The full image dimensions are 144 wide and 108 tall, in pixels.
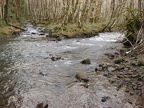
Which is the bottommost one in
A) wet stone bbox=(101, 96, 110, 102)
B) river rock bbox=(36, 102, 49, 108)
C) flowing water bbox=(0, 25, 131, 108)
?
flowing water bbox=(0, 25, 131, 108)

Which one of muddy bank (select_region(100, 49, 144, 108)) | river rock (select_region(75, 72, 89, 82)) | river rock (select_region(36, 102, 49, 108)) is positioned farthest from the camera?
river rock (select_region(75, 72, 89, 82))

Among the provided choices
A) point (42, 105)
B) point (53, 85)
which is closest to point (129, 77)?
point (53, 85)

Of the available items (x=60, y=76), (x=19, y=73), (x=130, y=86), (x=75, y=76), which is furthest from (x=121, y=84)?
(x=19, y=73)

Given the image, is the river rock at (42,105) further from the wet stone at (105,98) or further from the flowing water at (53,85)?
the wet stone at (105,98)

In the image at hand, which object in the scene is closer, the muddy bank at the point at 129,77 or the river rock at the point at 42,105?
the river rock at the point at 42,105

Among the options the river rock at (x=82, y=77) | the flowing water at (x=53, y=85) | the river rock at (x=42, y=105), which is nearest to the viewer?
the river rock at (x=42, y=105)

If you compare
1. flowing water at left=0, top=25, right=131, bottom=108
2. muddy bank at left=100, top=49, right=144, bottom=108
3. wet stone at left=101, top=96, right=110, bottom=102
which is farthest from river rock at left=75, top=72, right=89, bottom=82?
wet stone at left=101, top=96, right=110, bottom=102

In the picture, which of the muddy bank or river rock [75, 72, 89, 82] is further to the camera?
river rock [75, 72, 89, 82]

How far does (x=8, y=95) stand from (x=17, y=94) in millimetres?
256

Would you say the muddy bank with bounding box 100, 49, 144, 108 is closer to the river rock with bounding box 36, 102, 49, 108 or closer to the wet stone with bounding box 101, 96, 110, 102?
the wet stone with bounding box 101, 96, 110, 102

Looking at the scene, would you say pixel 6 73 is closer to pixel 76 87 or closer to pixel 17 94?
pixel 17 94

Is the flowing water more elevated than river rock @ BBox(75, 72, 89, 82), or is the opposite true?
river rock @ BBox(75, 72, 89, 82)

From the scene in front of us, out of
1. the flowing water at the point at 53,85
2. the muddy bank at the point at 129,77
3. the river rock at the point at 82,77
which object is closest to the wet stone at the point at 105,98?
the flowing water at the point at 53,85

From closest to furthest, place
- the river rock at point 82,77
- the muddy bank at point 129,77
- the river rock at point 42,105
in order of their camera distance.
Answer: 1. the river rock at point 42,105
2. the muddy bank at point 129,77
3. the river rock at point 82,77
